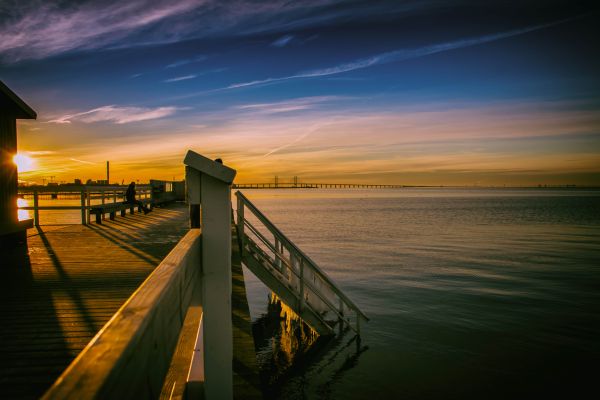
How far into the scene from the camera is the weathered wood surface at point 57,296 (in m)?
2.80

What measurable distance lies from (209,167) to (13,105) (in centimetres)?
960

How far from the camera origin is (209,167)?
2.43m

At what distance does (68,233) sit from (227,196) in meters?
10.4

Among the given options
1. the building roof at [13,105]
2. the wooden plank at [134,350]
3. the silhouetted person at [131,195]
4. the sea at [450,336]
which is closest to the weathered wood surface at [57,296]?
the wooden plank at [134,350]

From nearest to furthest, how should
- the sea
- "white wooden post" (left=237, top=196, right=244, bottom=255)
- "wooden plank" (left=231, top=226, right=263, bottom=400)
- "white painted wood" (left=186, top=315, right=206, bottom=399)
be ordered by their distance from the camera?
"white painted wood" (left=186, top=315, right=206, bottom=399), "wooden plank" (left=231, top=226, right=263, bottom=400), the sea, "white wooden post" (left=237, top=196, right=244, bottom=255)

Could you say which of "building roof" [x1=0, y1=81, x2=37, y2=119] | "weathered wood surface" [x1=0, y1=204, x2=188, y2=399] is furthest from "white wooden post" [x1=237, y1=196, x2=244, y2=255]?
"building roof" [x1=0, y1=81, x2=37, y2=119]

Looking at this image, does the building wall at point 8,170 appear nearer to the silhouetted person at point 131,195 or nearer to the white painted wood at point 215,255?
the silhouetted person at point 131,195

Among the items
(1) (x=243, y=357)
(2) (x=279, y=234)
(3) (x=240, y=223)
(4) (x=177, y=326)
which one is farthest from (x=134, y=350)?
(3) (x=240, y=223)

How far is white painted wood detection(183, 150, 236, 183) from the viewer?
93.8 inches

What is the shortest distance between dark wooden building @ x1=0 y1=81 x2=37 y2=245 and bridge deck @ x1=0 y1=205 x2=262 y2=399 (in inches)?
22.4

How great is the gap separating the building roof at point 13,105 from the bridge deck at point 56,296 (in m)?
3.36

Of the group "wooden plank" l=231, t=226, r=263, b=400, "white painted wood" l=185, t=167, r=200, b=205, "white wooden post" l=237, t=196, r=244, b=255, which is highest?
"white painted wood" l=185, t=167, r=200, b=205

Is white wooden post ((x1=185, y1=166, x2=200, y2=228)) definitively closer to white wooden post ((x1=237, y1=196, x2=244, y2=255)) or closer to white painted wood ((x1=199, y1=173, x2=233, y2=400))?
white painted wood ((x1=199, y1=173, x2=233, y2=400))

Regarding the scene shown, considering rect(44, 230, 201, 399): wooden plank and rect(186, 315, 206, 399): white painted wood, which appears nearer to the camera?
rect(44, 230, 201, 399): wooden plank
